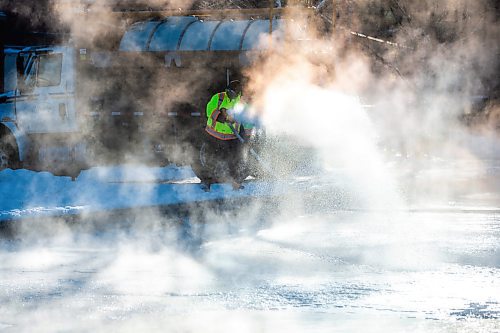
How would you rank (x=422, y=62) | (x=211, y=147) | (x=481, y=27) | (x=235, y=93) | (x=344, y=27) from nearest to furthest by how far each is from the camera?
(x=235, y=93), (x=211, y=147), (x=344, y=27), (x=422, y=62), (x=481, y=27)

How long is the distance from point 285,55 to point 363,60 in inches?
587

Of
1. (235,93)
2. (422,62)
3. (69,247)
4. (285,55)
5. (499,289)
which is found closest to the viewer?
(499,289)

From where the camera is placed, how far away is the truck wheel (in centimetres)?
1652

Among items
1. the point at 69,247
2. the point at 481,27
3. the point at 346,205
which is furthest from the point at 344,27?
the point at 69,247

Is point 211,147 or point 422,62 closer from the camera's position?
point 211,147

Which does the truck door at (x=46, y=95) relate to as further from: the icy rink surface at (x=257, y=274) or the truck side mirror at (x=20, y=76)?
the icy rink surface at (x=257, y=274)

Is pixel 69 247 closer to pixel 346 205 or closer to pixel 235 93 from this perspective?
pixel 346 205

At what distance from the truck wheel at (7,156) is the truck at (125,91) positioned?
0.6 inches

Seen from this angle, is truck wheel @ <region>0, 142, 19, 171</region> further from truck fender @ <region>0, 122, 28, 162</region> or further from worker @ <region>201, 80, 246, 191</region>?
worker @ <region>201, 80, 246, 191</region>

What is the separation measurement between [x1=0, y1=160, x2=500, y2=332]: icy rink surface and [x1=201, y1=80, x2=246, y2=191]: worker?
9.23 feet

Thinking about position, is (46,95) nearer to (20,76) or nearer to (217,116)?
(20,76)

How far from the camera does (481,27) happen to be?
1486 inches

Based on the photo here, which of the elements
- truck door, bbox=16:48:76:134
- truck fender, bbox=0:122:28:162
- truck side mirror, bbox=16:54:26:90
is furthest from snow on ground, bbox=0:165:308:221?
truck side mirror, bbox=16:54:26:90

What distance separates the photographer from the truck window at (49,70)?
16516mm
